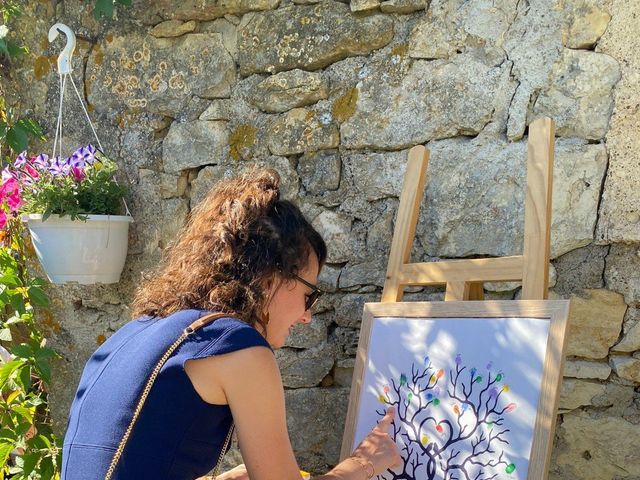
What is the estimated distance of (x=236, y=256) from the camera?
1639 millimetres

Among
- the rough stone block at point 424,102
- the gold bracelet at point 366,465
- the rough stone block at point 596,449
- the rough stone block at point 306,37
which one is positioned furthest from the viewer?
the rough stone block at point 306,37

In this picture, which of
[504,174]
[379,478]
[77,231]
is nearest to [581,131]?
[504,174]

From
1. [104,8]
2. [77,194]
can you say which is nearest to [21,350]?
[77,194]

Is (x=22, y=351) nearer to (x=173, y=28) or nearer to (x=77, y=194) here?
(x=77, y=194)

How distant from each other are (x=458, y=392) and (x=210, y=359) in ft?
1.84

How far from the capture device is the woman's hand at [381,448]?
5.83ft

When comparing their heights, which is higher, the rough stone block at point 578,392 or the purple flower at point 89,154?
the purple flower at point 89,154

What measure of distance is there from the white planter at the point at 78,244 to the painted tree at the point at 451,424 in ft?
3.70

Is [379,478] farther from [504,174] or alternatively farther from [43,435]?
[43,435]

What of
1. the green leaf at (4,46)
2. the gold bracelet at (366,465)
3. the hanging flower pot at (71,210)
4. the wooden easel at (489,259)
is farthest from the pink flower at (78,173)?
the gold bracelet at (366,465)

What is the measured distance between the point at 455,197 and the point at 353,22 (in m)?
0.57

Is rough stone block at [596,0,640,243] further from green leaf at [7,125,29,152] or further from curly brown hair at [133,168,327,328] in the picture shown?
green leaf at [7,125,29,152]

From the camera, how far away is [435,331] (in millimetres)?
1854

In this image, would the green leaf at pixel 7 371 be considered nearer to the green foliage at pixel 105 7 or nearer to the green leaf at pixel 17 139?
the green leaf at pixel 17 139
